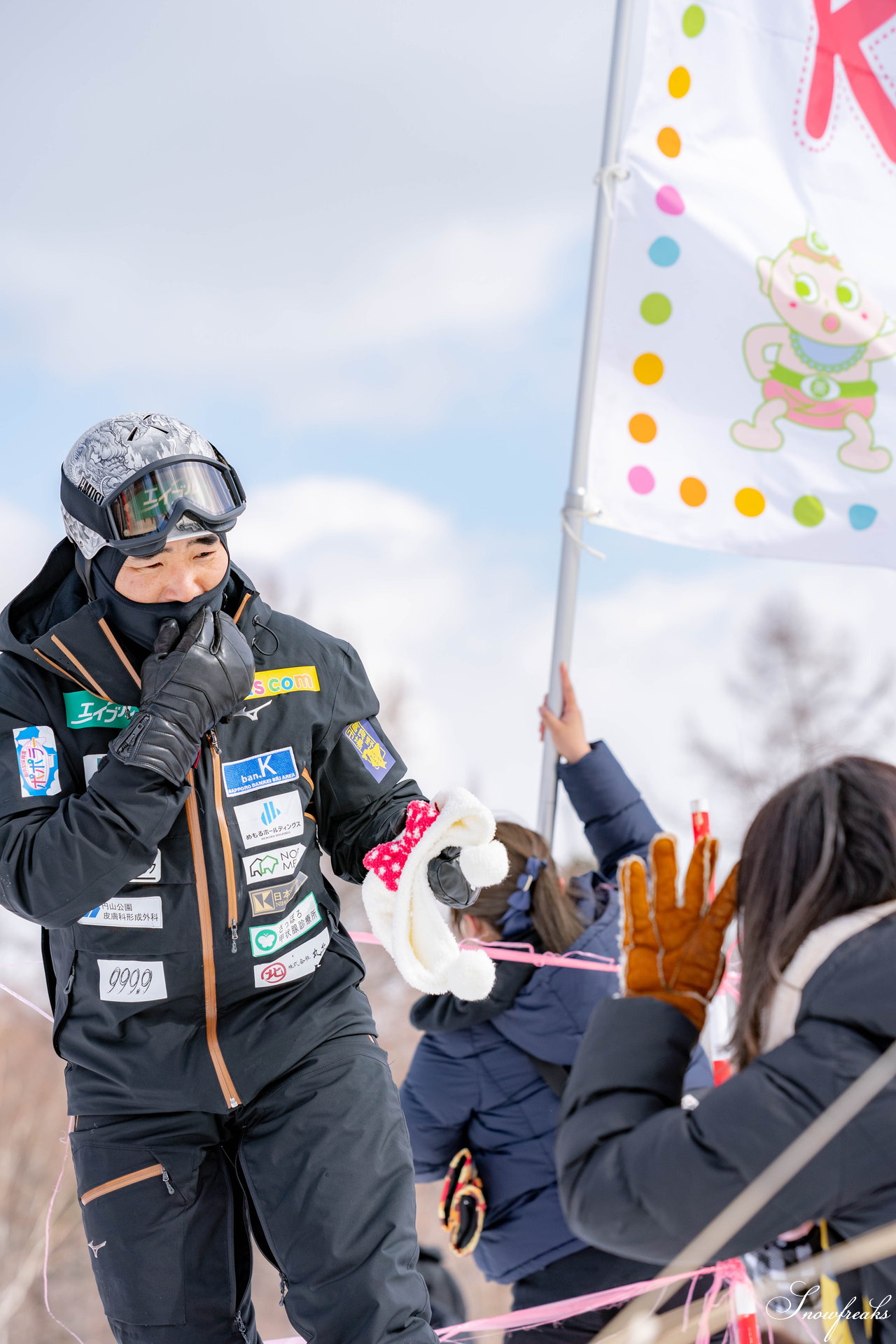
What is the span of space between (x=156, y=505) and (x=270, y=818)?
58 centimetres

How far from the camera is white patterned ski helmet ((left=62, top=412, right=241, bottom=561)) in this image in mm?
2029

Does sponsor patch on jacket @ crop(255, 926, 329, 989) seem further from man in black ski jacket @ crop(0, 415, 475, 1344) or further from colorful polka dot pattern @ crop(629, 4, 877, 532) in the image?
colorful polka dot pattern @ crop(629, 4, 877, 532)

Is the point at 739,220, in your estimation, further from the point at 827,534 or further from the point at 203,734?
the point at 203,734

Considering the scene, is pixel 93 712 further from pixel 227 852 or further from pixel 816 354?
pixel 816 354

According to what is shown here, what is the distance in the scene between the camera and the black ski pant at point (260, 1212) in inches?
72.4

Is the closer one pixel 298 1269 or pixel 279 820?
pixel 298 1269

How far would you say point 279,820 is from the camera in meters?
2.06

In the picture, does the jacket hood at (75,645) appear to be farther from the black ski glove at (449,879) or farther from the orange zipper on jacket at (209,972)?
the black ski glove at (449,879)

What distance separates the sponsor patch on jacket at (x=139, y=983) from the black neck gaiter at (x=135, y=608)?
560 mm

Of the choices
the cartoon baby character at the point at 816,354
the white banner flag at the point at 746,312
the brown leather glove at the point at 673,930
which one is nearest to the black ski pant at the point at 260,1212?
the brown leather glove at the point at 673,930

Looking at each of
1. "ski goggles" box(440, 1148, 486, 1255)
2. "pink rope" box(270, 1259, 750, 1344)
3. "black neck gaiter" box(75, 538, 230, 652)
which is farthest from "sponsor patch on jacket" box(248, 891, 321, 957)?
"ski goggles" box(440, 1148, 486, 1255)

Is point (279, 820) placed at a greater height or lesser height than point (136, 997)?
greater

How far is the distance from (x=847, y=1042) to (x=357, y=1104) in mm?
959

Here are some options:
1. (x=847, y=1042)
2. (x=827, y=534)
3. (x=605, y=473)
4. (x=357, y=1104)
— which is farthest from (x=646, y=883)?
(x=827, y=534)
